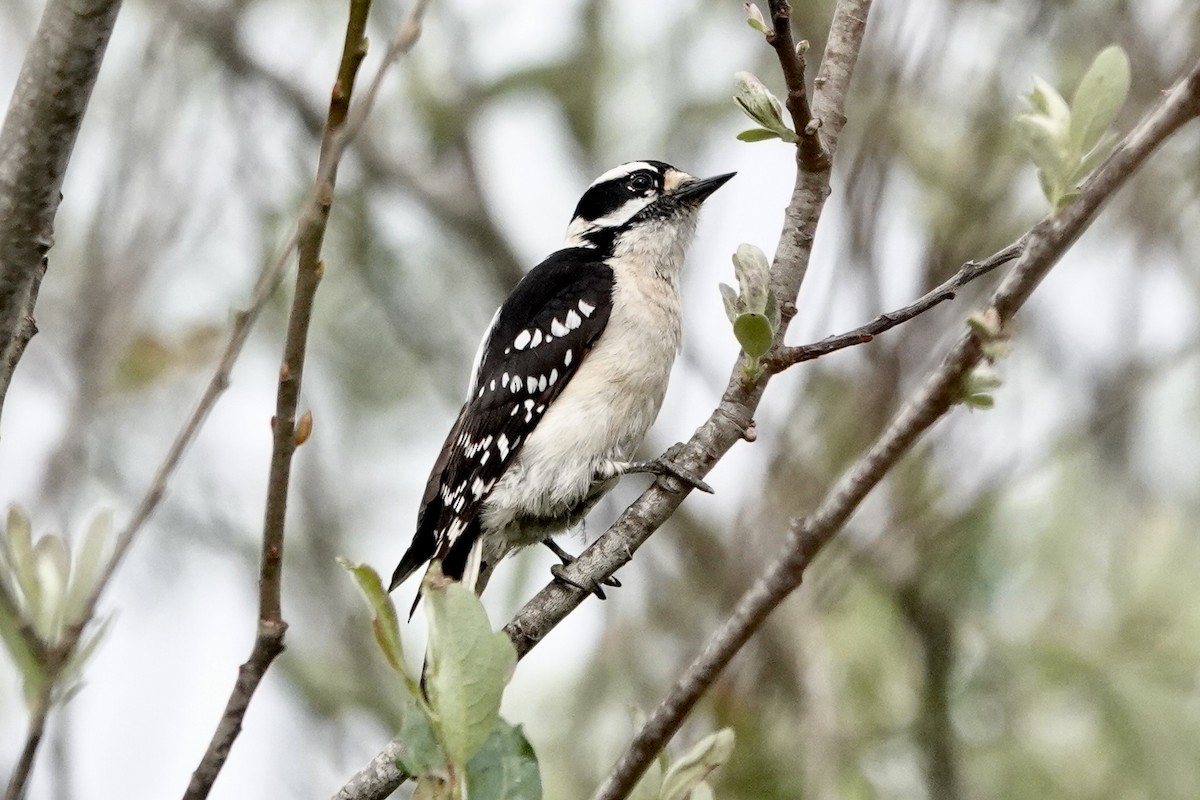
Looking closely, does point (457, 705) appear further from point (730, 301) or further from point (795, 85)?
point (795, 85)

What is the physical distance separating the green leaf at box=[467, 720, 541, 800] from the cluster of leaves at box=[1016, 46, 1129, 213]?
103 cm

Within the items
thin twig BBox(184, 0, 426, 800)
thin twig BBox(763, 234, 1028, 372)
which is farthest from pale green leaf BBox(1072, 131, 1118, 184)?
thin twig BBox(184, 0, 426, 800)

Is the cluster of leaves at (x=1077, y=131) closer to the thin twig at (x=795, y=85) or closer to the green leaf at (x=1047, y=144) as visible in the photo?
the green leaf at (x=1047, y=144)

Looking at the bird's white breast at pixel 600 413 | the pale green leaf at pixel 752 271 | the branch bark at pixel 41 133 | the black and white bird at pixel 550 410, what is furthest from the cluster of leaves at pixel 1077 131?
the bird's white breast at pixel 600 413

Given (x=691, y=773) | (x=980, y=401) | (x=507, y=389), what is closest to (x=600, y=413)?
(x=507, y=389)

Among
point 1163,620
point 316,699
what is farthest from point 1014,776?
point 316,699

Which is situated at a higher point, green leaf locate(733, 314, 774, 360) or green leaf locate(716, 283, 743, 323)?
green leaf locate(716, 283, 743, 323)

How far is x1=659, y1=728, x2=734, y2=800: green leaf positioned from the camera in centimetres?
199

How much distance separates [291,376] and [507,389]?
Result: 283cm

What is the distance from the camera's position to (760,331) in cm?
235

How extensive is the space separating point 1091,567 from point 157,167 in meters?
4.34

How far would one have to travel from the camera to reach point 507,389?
14.7 feet

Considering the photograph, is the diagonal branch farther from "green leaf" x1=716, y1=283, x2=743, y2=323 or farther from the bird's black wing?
the bird's black wing

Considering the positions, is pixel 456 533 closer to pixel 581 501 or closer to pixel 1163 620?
pixel 581 501
